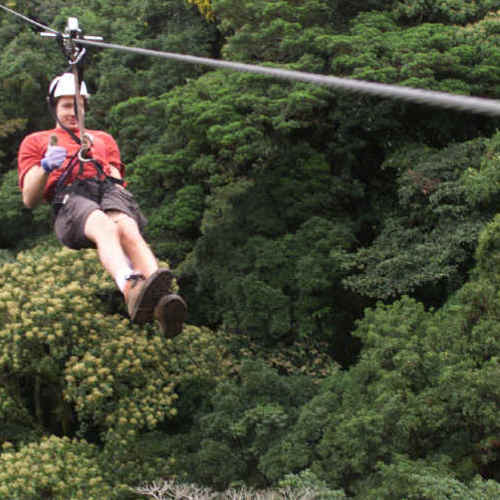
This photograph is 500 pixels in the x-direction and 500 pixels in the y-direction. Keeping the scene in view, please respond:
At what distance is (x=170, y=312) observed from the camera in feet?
10.4

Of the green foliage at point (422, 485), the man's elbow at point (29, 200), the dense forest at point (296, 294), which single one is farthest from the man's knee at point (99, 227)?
the dense forest at point (296, 294)

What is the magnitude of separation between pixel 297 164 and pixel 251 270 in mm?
2039

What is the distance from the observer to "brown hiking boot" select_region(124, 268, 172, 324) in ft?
10.0

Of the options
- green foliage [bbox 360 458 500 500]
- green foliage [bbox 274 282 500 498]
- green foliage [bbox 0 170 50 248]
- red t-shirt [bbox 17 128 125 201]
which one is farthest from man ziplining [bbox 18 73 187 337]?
green foliage [bbox 0 170 50 248]

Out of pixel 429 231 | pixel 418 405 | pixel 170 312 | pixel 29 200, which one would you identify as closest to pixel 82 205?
pixel 29 200

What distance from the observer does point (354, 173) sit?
455 inches

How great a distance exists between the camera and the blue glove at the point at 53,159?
3.66 metres

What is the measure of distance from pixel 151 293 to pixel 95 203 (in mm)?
Answer: 857

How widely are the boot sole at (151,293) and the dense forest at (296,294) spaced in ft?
13.9

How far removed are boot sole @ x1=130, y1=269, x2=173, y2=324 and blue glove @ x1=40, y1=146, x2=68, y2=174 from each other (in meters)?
1.08

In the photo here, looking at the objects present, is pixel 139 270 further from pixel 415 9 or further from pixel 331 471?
pixel 415 9

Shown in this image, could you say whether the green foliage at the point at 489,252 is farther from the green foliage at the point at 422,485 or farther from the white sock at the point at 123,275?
the white sock at the point at 123,275

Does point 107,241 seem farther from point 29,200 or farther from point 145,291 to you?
point 29,200

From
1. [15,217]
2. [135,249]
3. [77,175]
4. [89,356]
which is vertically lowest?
[89,356]
